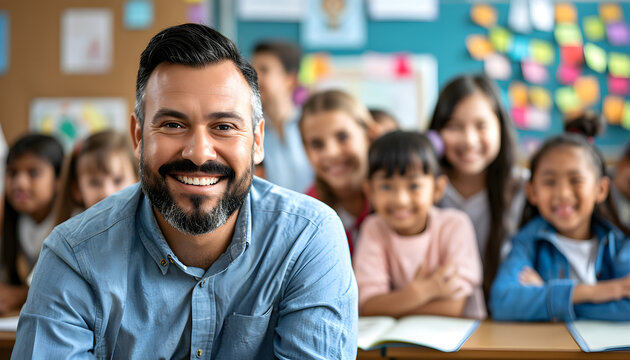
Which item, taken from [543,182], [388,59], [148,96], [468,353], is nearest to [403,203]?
[543,182]

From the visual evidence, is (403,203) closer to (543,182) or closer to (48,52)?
(543,182)

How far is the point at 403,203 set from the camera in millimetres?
1933

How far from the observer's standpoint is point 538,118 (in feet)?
13.4

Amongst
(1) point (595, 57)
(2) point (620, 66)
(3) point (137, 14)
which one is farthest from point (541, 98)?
(3) point (137, 14)

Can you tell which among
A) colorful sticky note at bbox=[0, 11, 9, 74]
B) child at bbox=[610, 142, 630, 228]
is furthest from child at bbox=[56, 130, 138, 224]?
child at bbox=[610, 142, 630, 228]

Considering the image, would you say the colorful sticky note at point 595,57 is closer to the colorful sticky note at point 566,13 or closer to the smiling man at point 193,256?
the colorful sticky note at point 566,13

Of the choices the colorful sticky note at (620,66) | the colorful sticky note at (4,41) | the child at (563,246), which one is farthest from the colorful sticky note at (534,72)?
→ the colorful sticky note at (4,41)

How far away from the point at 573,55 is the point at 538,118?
0.47m

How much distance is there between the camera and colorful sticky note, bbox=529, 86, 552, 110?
4082mm

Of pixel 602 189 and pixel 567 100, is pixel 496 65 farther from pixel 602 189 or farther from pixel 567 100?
pixel 602 189

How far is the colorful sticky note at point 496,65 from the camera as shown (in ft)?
13.5

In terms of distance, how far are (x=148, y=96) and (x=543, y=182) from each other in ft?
4.20

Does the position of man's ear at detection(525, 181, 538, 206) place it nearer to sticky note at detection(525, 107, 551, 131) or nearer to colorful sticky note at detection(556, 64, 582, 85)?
sticky note at detection(525, 107, 551, 131)

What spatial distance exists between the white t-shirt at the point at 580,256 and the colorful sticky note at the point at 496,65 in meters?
2.39
